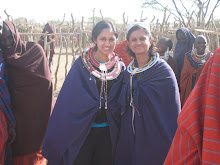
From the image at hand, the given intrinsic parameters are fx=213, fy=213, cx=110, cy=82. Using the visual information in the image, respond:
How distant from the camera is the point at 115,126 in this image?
2328 mm

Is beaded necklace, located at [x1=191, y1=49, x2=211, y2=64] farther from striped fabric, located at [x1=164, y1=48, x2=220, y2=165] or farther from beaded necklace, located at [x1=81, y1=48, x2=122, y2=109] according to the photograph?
striped fabric, located at [x1=164, y1=48, x2=220, y2=165]

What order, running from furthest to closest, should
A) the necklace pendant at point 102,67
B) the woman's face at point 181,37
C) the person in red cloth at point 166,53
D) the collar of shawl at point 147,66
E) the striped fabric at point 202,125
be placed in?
the woman's face at point 181,37 < the person in red cloth at point 166,53 < the necklace pendant at point 102,67 < the collar of shawl at point 147,66 < the striped fabric at point 202,125

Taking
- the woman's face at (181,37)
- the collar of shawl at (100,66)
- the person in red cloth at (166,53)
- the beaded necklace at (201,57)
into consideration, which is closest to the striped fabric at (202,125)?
the collar of shawl at (100,66)

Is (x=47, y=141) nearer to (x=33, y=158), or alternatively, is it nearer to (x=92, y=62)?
(x=33, y=158)

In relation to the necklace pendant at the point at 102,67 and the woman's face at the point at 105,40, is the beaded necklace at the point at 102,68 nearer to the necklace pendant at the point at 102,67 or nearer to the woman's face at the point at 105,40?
the necklace pendant at the point at 102,67

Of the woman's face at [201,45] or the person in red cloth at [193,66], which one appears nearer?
the person in red cloth at [193,66]

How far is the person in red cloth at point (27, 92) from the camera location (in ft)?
8.04

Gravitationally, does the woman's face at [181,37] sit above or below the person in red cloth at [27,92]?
above

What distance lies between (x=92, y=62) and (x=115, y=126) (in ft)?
2.49

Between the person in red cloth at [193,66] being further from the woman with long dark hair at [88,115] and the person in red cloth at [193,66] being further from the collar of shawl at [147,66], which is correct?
the woman with long dark hair at [88,115]

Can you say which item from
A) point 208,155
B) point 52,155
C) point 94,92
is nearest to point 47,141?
point 52,155

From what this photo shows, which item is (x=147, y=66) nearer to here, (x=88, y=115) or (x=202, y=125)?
(x=88, y=115)

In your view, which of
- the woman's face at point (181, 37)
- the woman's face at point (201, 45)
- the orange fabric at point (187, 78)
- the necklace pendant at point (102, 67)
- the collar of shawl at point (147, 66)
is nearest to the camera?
the collar of shawl at point (147, 66)

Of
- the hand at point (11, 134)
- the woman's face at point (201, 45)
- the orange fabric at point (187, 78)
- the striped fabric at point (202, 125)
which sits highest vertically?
the woman's face at point (201, 45)
